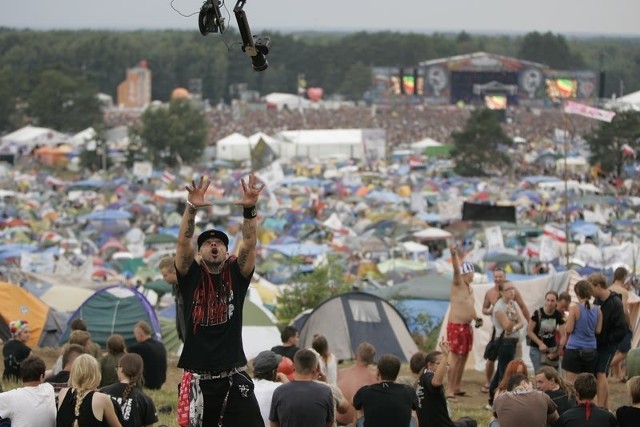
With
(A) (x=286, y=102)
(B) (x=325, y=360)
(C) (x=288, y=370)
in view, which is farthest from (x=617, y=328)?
(A) (x=286, y=102)

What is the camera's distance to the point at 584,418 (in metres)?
5.95

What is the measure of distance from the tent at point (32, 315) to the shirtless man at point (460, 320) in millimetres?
5365

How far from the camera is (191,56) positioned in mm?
130250

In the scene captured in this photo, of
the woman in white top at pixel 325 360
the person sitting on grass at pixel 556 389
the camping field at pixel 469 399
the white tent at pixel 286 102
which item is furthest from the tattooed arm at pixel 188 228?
the white tent at pixel 286 102

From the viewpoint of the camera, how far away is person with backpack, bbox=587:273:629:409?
7.99 m

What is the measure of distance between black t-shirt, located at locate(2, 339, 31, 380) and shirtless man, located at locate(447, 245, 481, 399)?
271 cm

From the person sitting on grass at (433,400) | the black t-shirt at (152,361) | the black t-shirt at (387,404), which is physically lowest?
the black t-shirt at (152,361)

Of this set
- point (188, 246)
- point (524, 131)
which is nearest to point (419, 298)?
point (188, 246)

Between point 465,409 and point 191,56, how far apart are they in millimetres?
123294

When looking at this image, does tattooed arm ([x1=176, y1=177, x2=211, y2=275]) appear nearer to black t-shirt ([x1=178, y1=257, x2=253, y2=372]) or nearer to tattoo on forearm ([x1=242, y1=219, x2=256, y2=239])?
black t-shirt ([x1=178, y1=257, x2=253, y2=372])

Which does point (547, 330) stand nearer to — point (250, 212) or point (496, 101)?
point (250, 212)

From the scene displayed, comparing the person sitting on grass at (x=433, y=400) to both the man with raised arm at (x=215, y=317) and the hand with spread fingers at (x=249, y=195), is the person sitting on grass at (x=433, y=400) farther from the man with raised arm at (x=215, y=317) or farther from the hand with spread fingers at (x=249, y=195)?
the hand with spread fingers at (x=249, y=195)

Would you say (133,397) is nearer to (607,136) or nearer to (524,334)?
(524,334)

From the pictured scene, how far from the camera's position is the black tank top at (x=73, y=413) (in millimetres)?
5402
